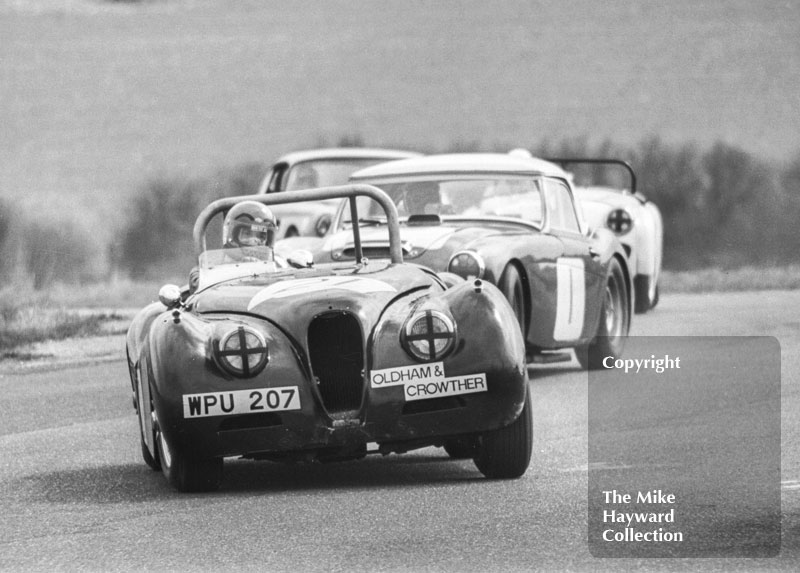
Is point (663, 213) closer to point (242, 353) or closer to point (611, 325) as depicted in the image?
point (611, 325)

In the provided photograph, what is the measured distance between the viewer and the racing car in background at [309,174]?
16.9 meters

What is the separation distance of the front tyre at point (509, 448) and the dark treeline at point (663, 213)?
65.9 feet

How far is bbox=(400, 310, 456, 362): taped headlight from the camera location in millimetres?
7027

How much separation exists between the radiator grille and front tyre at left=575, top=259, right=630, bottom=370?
5.34 m

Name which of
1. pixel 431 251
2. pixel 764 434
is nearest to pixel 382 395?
pixel 764 434

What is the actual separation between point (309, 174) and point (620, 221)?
3.88m

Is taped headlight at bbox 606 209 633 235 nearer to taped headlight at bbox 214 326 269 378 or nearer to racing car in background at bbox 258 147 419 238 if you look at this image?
racing car in background at bbox 258 147 419 238

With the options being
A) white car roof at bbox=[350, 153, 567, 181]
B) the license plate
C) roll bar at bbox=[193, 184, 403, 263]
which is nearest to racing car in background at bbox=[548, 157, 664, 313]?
white car roof at bbox=[350, 153, 567, 181]

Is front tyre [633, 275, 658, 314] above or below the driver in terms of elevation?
below

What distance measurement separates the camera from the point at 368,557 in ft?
18.2

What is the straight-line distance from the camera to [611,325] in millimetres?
12703

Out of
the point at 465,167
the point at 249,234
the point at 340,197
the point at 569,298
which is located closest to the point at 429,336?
the point at 340,197

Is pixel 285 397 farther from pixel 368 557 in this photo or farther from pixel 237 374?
pixel 368 557

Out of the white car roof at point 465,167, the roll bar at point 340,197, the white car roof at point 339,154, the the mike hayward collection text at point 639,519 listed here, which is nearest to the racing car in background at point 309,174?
the white car roof at point 339,154
